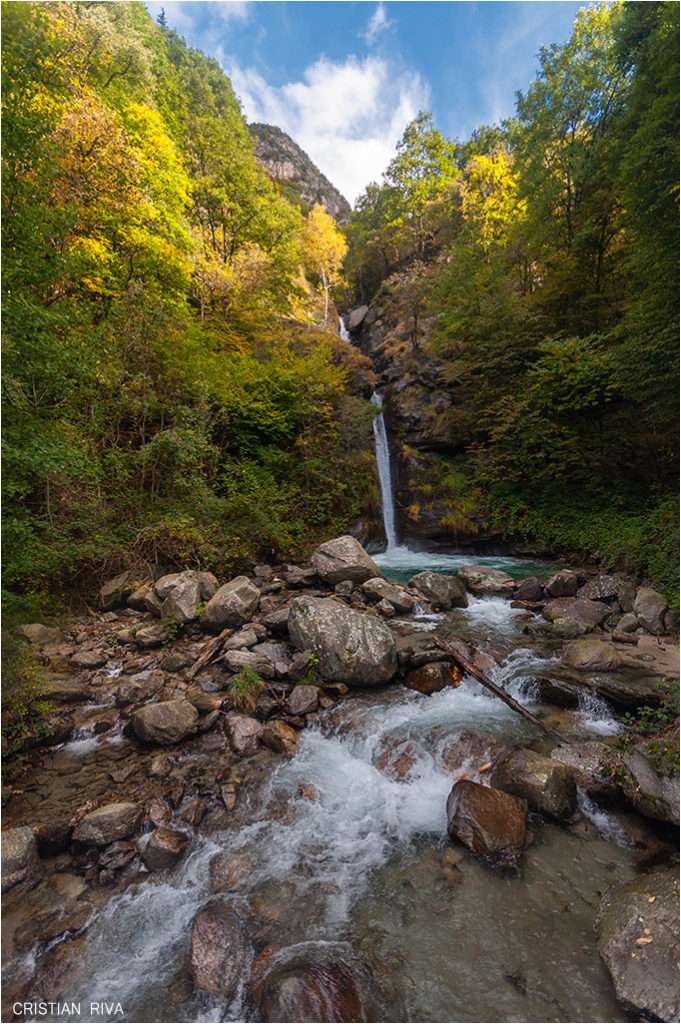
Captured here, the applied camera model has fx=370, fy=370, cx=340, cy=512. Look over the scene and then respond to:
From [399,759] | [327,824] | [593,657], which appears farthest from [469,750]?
[593,657]

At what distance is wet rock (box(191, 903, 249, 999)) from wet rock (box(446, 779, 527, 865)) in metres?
1.94

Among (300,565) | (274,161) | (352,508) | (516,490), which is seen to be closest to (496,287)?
(516,490)

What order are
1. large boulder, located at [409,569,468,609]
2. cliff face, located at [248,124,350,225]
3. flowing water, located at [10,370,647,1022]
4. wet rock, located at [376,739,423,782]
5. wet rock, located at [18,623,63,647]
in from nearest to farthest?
flowing water, located at [10,370,647,1022] < wet rock, located at [376,739,423,782] < wet rock, located at [18,623,63,647] < large boulder, located at [409,569,468,609] < cliff face, located at [248,124,350,225]

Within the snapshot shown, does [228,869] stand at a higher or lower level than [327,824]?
higher

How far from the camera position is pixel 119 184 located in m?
8.62

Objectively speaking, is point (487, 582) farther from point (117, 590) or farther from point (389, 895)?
point (117, 590)

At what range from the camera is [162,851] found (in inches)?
128

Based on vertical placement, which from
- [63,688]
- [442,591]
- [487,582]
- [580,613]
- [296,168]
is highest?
[296,168]

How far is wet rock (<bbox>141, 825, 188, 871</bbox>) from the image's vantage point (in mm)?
3229

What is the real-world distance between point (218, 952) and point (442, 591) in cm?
683

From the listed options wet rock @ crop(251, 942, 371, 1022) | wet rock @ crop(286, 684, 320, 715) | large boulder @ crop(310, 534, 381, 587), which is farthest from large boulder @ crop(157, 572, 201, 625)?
wet rock @ crop(251, 942, 371, 1022)

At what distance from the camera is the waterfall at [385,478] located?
15070mm

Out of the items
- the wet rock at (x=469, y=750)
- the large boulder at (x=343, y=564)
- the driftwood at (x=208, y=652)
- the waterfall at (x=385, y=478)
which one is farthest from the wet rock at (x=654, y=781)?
the waterfall at (x=385, y=478)

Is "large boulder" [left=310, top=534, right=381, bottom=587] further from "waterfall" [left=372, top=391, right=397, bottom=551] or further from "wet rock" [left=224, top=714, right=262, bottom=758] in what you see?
"waterfall" [left=372, top=391, right=397, bottom=551]
